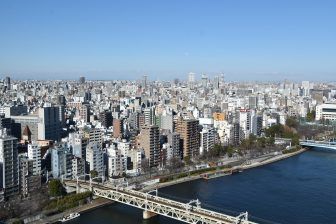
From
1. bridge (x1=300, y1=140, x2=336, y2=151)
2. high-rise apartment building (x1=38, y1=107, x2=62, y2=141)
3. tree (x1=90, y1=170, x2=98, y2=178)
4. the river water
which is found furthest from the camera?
bridge (x1=300, y1=140, x2=336, y2=151)

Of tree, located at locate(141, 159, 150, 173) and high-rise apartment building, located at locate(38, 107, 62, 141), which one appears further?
high-rise apartment building, located at locate(38, 107, 62, 141)

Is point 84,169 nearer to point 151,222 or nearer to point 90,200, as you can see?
point 90,200

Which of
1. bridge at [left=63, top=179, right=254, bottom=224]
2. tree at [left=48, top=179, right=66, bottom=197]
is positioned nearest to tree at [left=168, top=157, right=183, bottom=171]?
bridge at [left=63, top=179, right=254, bottom=224]

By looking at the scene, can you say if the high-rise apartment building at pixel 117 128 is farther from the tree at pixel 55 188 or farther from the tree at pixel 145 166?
the tree at pixel 55 188

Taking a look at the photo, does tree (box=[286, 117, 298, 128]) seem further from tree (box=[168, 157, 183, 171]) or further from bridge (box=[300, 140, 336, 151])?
tree (box=[168, 157, 183, 171])

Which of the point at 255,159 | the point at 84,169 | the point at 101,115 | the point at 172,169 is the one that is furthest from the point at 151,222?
the point at 101,115

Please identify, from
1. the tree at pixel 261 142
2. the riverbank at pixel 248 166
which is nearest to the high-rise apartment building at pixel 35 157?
the riverbank at pixel 248 166
